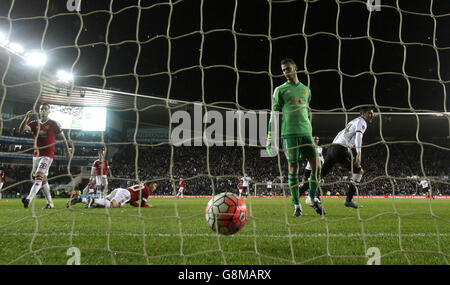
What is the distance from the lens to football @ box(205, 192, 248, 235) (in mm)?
2977

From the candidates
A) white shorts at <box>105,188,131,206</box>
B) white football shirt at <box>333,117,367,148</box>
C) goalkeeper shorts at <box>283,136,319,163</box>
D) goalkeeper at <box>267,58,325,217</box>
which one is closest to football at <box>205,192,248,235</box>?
goalkeeper at <box>267,58,325,217</box>

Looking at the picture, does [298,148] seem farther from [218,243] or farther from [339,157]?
[218,243]

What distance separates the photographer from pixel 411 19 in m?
12.8

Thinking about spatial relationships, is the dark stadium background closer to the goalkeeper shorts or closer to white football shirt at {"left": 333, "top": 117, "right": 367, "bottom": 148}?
white football shirt at {"left": 333, "top": 117, "right": 367, "bottom": 148}

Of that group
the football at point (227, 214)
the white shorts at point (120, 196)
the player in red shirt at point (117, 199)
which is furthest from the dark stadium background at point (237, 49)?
the football at point (227, 214)

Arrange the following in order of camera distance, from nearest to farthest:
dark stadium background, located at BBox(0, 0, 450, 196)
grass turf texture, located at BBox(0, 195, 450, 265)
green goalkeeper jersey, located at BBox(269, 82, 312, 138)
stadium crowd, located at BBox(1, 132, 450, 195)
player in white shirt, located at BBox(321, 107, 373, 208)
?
grass turf texture, located at BBox(0, 195, 450, 265), green goalkeeper jersey, located at BBox(269, 82, 312, 138), player in white shirt, located at BBox(321, 107, 373, 208), dark stadium background, located at BBox(0, 0, 450, 196), stadium crowd, located at BBox(1, 132, 450, 195)

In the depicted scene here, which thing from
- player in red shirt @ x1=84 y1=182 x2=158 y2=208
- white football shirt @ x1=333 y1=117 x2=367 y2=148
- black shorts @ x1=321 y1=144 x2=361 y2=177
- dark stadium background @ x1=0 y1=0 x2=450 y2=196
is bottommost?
player in red shirt @ x1=84 y1=182 x2=158 y2=208

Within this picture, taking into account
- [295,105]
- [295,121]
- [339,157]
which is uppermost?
[295,105]

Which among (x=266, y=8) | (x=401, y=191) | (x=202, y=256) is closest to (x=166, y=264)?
(x=202, y=256)

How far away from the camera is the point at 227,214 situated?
2947mm

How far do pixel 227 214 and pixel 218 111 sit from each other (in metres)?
14.7

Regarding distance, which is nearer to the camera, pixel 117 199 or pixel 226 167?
pixel 117 199

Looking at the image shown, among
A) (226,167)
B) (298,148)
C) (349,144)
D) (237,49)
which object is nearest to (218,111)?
(237,49)

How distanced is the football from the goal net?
13 cm
